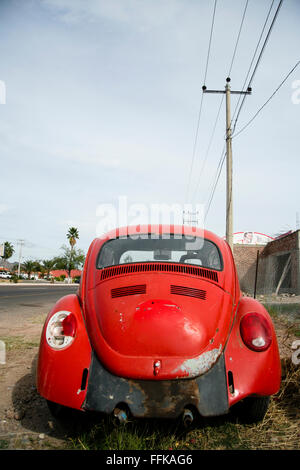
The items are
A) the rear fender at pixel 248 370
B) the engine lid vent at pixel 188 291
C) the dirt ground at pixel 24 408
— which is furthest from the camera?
the engine lid vent at pixel 188 291

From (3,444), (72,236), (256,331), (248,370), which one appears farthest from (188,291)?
(72,236)

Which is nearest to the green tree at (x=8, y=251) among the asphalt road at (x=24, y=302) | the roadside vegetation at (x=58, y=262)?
the roadside vegetation at (x=58, y=262)

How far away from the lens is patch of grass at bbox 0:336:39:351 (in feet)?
17.3

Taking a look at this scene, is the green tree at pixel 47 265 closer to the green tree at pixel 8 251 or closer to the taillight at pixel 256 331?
the green tree at pixel 8 251

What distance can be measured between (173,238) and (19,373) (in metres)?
2.39

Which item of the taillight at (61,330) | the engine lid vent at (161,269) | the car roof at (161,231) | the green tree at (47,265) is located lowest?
the green tree at (47,265)

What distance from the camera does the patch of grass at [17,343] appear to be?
5.28 meters

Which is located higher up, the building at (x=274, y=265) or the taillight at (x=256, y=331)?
the taillight at (x=256, y=331)

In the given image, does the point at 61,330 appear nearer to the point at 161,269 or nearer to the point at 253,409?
the point at 161,269

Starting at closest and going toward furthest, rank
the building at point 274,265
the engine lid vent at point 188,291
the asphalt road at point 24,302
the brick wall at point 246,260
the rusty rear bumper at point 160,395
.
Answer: the rusty rear bumper at point 160,395 → the engine lid vent at point 188,291 → the asphalt road at point 24,302 → the building at point 274,265 → the brick wall at point 246,260

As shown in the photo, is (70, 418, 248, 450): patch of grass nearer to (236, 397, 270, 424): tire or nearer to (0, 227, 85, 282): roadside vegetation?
(236, 397, 270, 424): tire

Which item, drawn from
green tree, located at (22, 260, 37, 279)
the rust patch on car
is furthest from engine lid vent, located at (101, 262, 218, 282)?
green tree, located at (22, 260, 37, 279)
